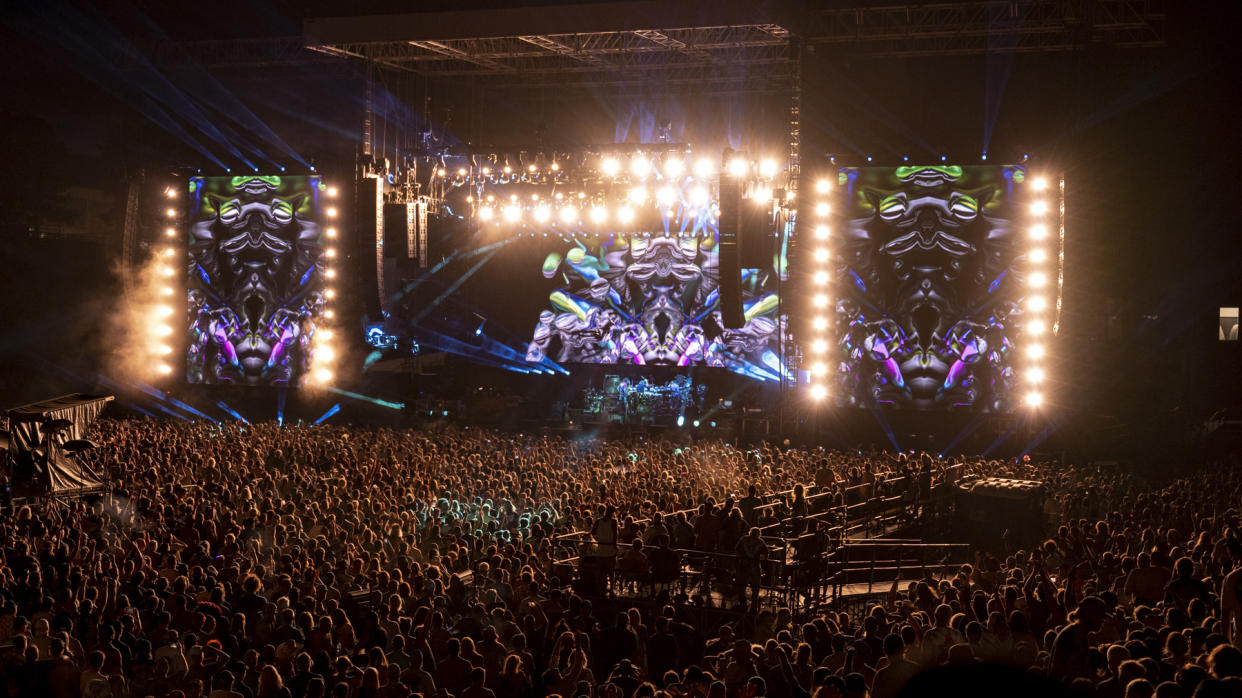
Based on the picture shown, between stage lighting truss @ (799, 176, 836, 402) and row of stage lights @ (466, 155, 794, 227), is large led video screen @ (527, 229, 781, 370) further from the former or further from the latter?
stage lighting truss @ (799, 176, 836, 402)

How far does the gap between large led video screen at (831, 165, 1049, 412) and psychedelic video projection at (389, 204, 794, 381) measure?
112 inches

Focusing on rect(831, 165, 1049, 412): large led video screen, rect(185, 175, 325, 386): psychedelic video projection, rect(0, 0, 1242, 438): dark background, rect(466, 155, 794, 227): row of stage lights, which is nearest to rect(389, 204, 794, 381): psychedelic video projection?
rect(466, 155, 794, 227): row of stage lights

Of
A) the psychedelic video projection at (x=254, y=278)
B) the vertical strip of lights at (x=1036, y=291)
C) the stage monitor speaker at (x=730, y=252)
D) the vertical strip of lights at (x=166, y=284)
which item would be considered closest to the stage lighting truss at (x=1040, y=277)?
the vertical strip of lights at (x=1036, y=291)

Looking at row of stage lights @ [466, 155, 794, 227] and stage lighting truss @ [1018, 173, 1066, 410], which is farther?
stage lighting truss @ [1018, 173, 1066, 410]

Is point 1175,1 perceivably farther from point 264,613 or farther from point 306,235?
point 264,613

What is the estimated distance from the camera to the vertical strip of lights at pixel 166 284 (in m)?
29.3

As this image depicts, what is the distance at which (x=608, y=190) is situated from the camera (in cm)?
2589

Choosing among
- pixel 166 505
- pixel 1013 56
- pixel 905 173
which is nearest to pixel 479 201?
pixel 905 173

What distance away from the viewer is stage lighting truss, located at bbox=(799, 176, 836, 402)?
981 inches

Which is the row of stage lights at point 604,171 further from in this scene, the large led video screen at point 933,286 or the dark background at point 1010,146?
the dark background at point 1010,146

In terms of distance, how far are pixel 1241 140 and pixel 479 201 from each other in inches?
754

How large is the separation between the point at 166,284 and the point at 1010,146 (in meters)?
22.4

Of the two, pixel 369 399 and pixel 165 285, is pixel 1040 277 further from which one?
pixel 165 285

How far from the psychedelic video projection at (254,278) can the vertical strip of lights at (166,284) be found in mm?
421
